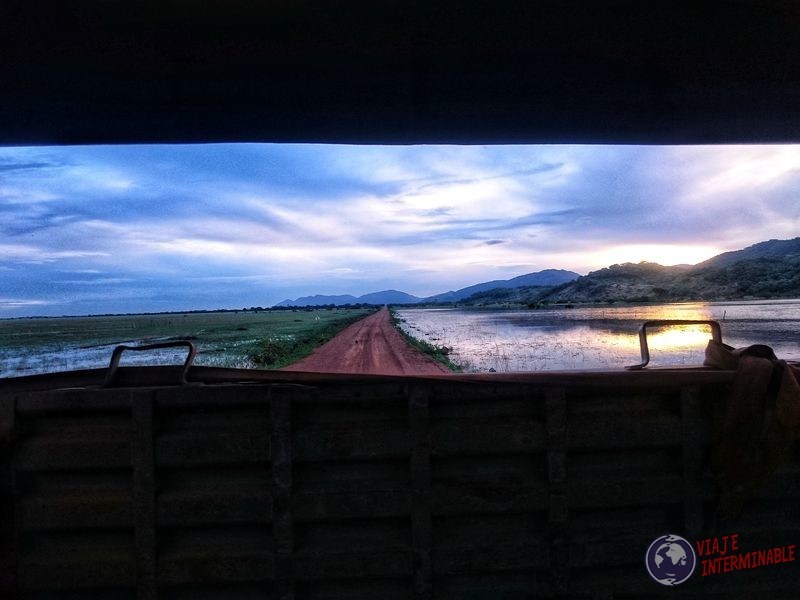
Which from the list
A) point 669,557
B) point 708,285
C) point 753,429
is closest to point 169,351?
point 669,557

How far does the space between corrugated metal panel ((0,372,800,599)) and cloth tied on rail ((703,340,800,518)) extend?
103 mm

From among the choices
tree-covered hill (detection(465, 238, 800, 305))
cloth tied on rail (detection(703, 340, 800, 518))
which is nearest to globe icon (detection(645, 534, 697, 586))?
cloth tied on rail (detection(703, 340, 800, 518))

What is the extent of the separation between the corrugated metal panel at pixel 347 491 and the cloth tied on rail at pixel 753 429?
0.34 feet

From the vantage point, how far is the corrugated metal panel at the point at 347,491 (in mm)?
2410

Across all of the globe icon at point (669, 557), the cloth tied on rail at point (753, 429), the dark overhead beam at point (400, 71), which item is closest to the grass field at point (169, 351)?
the dark overhead beam at point (400, 71)

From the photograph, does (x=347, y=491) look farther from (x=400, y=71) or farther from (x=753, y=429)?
(x=400, y=71)

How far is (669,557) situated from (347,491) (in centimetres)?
191

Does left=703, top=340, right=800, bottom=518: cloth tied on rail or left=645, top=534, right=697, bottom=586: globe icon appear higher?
left=703, top=340, right=800, bottom=518: cloth tied on rail

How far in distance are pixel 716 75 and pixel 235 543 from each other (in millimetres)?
4758

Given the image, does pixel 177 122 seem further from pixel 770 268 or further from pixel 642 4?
pixel 770 268

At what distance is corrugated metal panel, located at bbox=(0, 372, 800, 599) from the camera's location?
2410 millimetres

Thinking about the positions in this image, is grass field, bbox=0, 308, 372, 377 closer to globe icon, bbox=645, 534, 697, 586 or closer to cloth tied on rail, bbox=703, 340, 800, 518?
globe icon, bbox=645, 534, 697, 586

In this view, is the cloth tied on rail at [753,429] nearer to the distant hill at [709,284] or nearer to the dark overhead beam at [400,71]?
the dark overhead beam at [400,71]

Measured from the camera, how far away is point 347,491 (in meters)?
2.46
